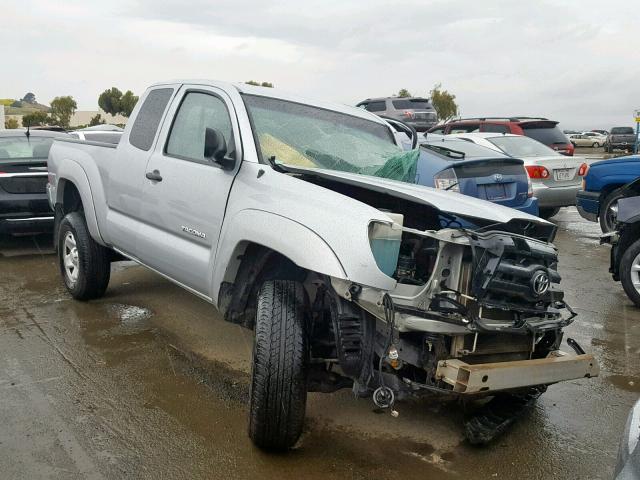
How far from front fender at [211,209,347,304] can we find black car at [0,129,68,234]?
5187 millimetres

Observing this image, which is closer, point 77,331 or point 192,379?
point 192,379

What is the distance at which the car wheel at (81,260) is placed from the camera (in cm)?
610

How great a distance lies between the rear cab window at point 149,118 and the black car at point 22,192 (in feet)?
11.9

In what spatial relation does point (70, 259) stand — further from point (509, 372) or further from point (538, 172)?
point (538, 172)

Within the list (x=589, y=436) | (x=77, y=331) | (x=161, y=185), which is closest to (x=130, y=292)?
(x=77, y=331)

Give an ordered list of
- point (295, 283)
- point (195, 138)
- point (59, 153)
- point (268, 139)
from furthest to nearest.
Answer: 1. point (59, 153)
2. point (195, 138)
3. point (268, 139)
4. point (295, 283)

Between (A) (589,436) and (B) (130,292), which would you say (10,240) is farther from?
(A) (589,436)

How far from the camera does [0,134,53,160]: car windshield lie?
8.80 meters

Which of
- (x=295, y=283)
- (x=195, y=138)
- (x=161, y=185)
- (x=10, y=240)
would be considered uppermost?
(x=195, y=138)

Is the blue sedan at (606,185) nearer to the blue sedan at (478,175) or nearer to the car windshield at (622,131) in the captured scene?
the blue sedan at (478,175)

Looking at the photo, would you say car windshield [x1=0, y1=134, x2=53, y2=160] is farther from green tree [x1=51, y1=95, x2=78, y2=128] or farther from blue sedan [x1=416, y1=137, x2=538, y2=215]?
green tree [x1=51, y1=95, x2=78, y2=128]

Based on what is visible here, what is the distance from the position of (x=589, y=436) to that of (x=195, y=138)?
3.19 meters

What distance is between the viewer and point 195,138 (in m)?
4.81

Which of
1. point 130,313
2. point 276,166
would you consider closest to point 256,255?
point 276,166
